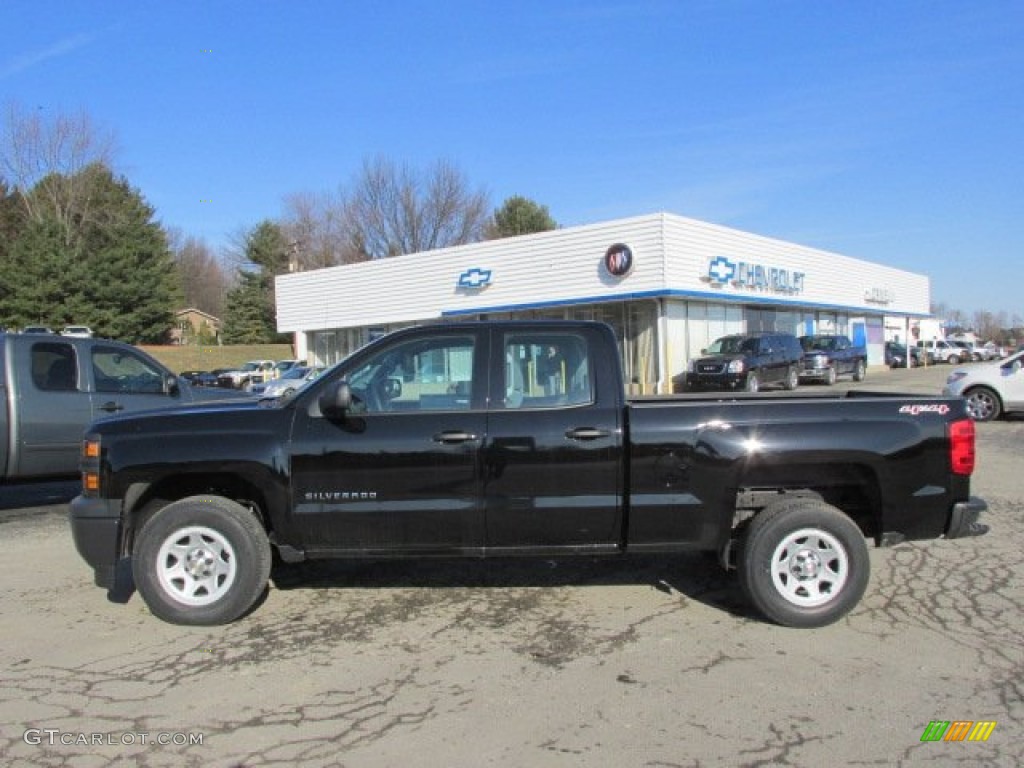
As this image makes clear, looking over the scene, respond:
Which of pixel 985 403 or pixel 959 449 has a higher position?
pixel 959 449

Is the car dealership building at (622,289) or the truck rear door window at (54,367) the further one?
the car dealership building at (622,289)

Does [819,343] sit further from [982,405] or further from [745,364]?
[982,405]

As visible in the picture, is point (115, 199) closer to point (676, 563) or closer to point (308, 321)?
point (308, 321)

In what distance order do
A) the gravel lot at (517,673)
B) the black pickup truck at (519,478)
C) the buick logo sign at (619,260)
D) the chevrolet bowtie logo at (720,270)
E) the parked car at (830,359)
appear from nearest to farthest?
the gravel lot at (517,673) → the black pickup truck at (519,478) → the buick logo sign at (619,260) → the chevrolet bowtie logo at (720,270) → the parked car at (830,359)

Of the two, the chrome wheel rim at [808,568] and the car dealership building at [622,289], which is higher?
the car dealership building at [622,289]

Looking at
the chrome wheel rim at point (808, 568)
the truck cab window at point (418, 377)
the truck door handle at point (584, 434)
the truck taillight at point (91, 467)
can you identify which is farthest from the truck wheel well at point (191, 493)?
the chrome wheel rim at point (808, 568)

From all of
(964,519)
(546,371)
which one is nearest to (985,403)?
(964,519)

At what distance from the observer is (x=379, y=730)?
3.55 metres

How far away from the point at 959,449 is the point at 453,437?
3.08m

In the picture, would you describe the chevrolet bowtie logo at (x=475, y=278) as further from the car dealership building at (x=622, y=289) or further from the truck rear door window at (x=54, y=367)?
the truck rear door window at (x=54, y=367)

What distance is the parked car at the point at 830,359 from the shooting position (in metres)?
28.6

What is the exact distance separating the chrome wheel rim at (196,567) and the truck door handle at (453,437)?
4.81 feet

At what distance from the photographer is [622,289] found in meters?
26.5

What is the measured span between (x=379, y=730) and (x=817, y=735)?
6.37ft
